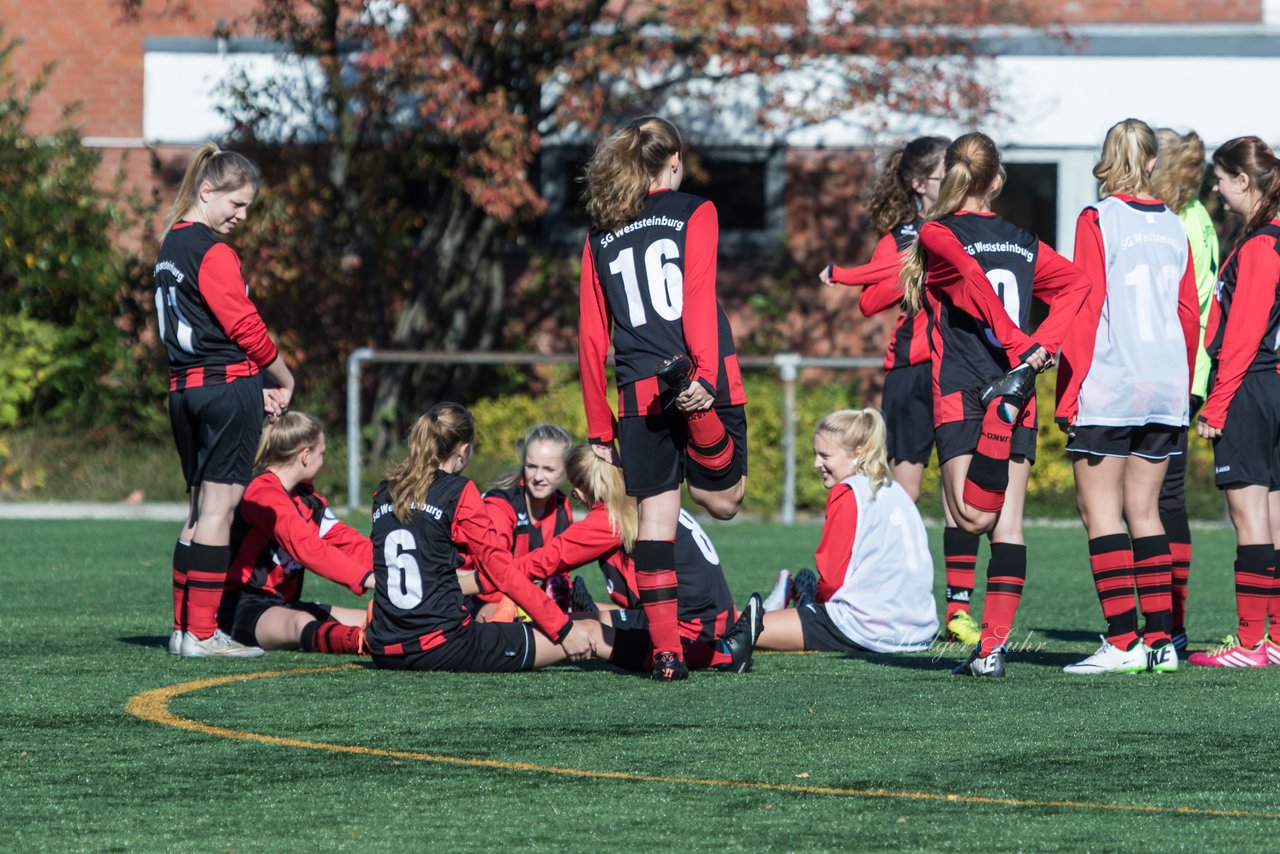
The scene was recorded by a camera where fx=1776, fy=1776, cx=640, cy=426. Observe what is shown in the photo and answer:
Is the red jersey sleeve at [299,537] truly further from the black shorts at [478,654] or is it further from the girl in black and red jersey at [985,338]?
the girl in black and red jersey at [985,338]

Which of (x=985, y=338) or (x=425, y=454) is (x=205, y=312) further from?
(x=985, y=338)

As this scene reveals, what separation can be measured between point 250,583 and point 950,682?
283 centimetres

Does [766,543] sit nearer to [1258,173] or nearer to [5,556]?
[5,556]

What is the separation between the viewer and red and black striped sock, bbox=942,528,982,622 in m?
7.34

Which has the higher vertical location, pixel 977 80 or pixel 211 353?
A: pixel 977 80

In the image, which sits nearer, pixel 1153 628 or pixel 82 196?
pixel 1153 628

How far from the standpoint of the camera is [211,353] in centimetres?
654

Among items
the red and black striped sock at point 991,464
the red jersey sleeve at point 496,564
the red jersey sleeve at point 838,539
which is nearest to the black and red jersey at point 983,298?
the red and black striped sock at point 991,464

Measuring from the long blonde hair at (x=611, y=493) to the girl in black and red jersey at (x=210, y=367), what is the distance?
1195 mm

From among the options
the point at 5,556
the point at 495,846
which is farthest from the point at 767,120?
the point at 495,846

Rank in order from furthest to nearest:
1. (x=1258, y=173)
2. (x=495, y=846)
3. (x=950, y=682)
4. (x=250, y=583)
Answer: (x=250, y=583) → (x=1258, y=173) → (x=950, y=682) → (x=495, y=846)

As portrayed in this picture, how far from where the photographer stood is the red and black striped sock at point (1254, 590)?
6.54m

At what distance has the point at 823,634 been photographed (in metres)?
6.98

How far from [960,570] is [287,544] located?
2739 mm
